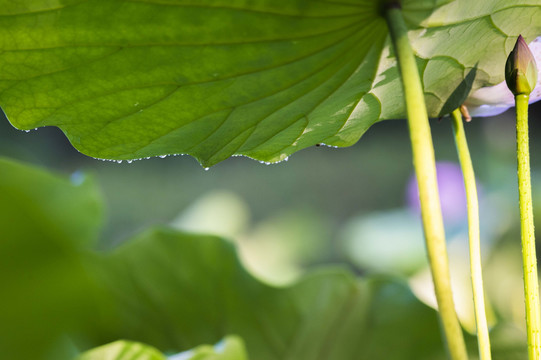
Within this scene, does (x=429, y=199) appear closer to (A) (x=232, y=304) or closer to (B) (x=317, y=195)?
(A) (x=232, y=304)

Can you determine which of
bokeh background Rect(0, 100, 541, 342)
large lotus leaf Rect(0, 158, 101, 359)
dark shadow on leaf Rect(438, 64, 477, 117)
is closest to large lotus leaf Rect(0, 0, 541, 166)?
dark shadow on leaf Rect(438, 64, 477, 117)

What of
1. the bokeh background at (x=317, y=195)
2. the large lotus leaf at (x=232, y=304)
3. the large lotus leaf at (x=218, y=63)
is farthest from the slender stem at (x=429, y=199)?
the bokeh background at (x=317, y=195)

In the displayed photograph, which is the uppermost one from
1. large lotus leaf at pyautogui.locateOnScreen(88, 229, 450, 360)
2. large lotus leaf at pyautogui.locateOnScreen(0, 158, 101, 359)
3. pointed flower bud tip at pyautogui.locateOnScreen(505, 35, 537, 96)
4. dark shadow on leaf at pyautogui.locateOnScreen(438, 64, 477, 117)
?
pointed flower bud tip at pyautogui.locateOnScreen(505, 35, 537, 96)

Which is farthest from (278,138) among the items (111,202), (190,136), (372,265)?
(111,202)

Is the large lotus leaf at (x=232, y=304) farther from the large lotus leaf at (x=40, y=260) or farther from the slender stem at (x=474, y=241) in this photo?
the slender stem at (x=474, y=241)

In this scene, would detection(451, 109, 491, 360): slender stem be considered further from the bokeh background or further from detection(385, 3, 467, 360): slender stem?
the bokeh background

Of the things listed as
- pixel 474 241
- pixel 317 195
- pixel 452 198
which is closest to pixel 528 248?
pixel 474 241
